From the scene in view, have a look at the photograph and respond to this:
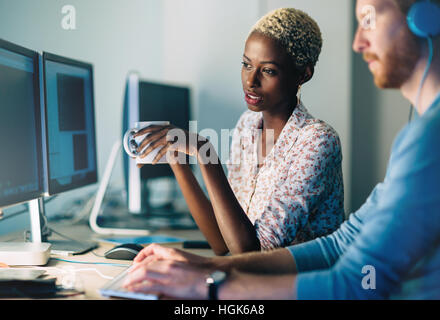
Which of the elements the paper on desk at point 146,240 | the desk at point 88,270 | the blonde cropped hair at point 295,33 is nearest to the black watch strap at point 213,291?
the desk at point 88,270

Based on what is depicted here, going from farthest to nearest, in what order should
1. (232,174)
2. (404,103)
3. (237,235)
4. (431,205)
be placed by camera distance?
(404,103) < (232,174) < (237,235) < (431,205)

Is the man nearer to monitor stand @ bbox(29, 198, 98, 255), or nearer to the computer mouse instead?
the computer mouse

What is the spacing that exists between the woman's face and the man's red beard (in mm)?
399

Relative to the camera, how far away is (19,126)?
3.20ft

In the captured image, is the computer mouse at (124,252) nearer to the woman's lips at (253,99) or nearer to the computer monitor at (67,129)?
the computer monitor at (67,129)

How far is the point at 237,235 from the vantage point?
3.20ft

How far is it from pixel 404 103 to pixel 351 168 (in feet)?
1.27

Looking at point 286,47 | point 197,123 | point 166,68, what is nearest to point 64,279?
point 286,47

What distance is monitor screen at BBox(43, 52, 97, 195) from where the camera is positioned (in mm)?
1086

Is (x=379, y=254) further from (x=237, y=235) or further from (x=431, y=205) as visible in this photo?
(x=237, y=235)

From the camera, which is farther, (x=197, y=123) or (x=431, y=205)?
(x=197, y=123)

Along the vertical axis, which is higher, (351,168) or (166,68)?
(166,68)

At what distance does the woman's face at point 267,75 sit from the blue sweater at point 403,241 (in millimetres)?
504

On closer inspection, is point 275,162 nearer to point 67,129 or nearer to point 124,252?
point 124,252
